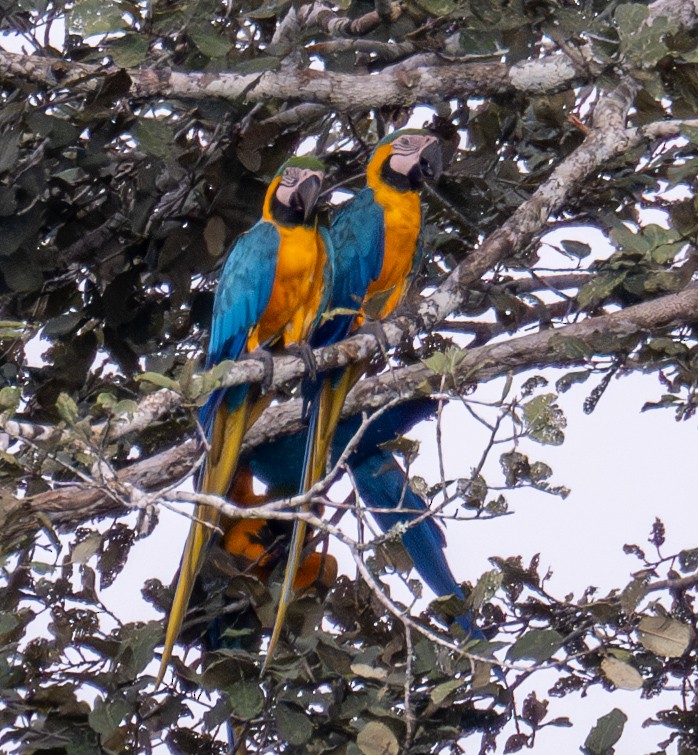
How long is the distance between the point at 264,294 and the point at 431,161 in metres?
0.47

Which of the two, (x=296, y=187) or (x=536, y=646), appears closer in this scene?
(x=536, y=646)

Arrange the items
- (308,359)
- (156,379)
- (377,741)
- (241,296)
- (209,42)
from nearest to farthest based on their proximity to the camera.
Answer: (156,379) < (377,741) < (209,42) < (308,359) < (241,296)

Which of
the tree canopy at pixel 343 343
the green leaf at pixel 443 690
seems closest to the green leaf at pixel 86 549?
the tree canopy at pixel 343 343

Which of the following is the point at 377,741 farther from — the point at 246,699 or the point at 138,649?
the point at 138,649

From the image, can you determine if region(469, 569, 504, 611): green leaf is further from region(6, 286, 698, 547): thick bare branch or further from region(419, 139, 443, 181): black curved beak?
region(419, 139, 443, 181): black curved beak

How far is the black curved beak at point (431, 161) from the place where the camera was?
7.44 ft

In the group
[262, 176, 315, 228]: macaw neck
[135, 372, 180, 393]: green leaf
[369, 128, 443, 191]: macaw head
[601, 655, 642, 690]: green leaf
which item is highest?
[369, 128, 443, 191]: macaw head

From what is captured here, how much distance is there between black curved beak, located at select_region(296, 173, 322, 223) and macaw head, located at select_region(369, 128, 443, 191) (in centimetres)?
26

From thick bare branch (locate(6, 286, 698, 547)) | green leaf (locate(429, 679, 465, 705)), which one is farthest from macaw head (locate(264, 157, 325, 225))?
green leaf (locate(429, 679, 465, 705))

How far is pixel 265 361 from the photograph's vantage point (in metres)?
2.10

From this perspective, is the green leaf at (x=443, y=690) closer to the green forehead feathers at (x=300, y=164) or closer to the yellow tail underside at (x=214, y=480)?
the yellow tail underside at (x=214, y=480)

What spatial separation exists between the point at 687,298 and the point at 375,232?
732 mm

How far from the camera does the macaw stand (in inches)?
78.7

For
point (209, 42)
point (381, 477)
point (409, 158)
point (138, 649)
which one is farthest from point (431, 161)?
point (138, 649)
